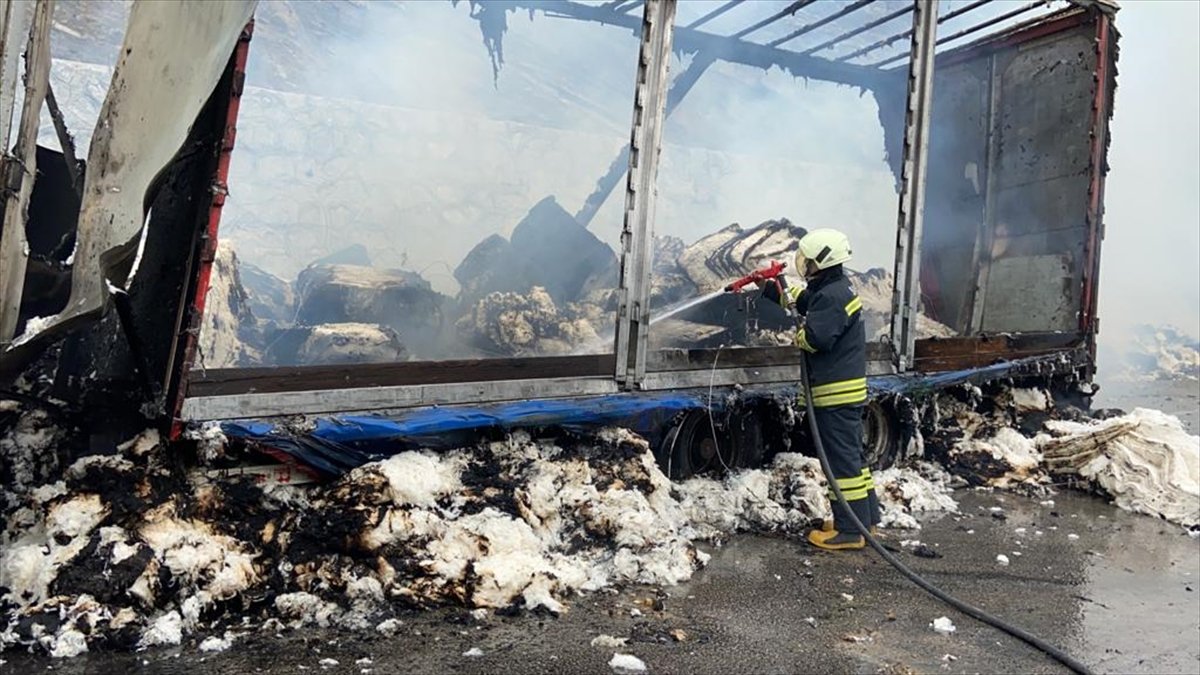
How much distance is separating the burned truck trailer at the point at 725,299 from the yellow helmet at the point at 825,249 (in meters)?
0.76

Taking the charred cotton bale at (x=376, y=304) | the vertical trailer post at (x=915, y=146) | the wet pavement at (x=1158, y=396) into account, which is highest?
the vertical trailer post at (x=915, y=146)

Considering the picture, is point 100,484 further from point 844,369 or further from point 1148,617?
point 1148,617

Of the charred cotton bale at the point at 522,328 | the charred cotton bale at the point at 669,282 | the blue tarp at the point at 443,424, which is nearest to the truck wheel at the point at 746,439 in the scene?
the blue tarp at the point at 443,424

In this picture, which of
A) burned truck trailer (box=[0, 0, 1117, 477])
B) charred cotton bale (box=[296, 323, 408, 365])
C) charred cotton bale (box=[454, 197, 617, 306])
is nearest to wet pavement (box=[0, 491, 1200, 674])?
burned truck trailer (box=[0, 0, 1117, 477])

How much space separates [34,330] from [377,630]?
1515 mm

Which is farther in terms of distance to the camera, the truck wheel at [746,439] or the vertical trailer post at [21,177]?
the truck wheel at [746,439]

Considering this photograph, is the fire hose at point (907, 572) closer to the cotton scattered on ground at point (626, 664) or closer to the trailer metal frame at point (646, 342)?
the trailer metal frame at point (646, 342)

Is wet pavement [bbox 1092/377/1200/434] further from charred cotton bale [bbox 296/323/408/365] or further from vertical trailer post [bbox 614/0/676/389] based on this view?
charred cotton bale [bbox 296/323/408/365]

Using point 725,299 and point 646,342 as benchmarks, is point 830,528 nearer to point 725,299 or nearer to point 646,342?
point 646,342

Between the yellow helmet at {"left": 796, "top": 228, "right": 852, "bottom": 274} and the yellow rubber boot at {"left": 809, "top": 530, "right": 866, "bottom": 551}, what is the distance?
137 cm

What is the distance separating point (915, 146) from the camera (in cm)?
522

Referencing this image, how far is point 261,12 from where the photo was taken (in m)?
16.0

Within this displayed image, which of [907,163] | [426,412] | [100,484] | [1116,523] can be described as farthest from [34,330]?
[1116,523]

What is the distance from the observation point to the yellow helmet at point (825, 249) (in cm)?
414
